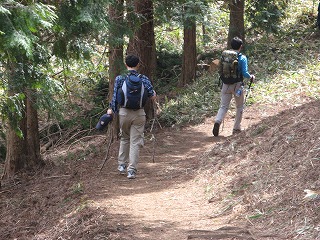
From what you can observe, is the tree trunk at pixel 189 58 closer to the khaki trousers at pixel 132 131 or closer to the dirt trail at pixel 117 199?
the dirt trail at pixel 117 199

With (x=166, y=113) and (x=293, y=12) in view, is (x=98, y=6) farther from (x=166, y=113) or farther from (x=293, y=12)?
(x=293, y=12)

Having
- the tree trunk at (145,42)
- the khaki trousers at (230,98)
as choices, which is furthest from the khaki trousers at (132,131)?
the tree trunk at (145,42)

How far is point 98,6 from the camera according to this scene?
25.7 feet

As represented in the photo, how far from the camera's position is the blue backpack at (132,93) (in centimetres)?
879

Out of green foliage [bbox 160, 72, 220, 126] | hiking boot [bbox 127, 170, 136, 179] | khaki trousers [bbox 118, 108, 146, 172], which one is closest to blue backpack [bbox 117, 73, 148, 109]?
khaki trousers [bbox 118, 108, 146, 172]

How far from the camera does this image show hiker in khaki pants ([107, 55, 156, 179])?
8.84m

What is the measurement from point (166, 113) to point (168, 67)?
6.08 m

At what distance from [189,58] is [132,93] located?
10.7 metres

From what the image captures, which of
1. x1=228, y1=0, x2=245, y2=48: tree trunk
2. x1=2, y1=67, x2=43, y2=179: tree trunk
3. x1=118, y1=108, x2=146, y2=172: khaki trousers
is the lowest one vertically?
x1=2, y1=67, x2=43, y2=179: tree trunk

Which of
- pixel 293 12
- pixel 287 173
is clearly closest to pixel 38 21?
pixel 287 173

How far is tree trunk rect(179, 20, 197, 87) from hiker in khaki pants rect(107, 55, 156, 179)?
1007 cm

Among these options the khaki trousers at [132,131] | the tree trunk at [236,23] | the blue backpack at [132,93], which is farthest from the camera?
the tree trunk at [236,23]

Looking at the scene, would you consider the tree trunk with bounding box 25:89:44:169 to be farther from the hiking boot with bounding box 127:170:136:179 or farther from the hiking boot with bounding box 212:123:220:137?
the hiking boot with bounding box 212:123:220:137

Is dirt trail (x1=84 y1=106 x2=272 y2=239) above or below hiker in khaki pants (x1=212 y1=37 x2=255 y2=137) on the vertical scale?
below
